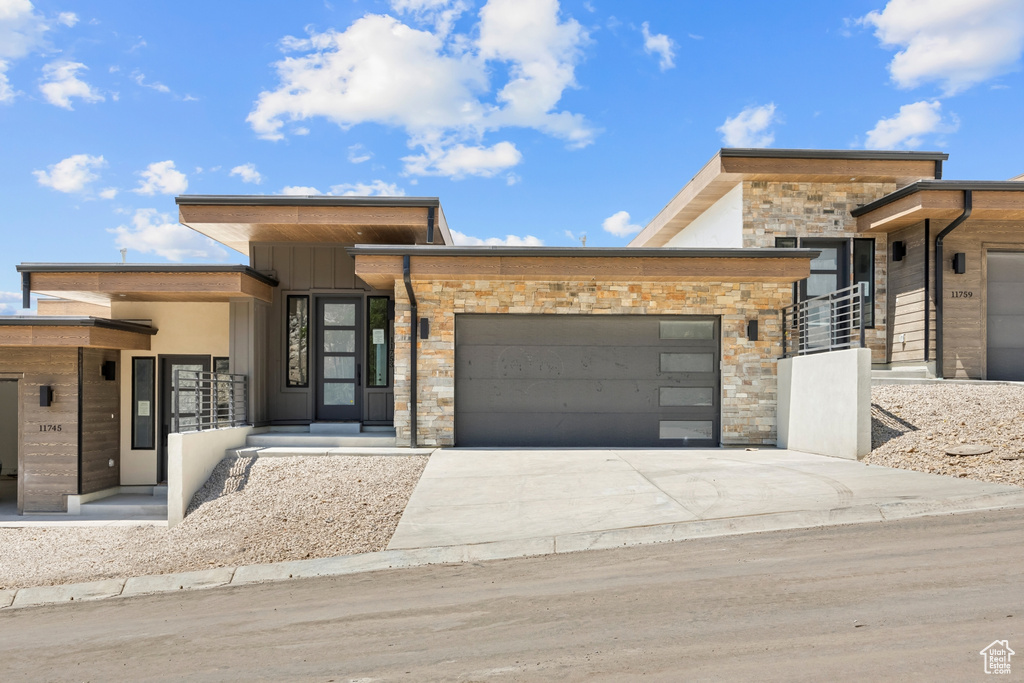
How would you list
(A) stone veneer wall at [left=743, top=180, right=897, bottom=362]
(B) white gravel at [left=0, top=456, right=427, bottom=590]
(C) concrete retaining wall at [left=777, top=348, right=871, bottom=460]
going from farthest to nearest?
(A) stone veneer wall at [left=743, top=180, right=897, bottom=362] → (C) concrete retaining wall at [left=777, top=348, right=871, bottom=460] → (B) white gravel at [left=0, top=456, right=427, bottom=590]

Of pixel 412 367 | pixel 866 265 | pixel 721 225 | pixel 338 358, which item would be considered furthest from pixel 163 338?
pixel 866 265

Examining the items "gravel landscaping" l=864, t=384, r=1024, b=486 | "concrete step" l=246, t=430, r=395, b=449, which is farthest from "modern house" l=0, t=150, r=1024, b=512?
"gravel landscaping" l=864, t=384, r=1024, b=486

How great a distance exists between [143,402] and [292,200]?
5.14 metres

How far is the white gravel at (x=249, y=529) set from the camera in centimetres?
700

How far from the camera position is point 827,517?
6.50 m

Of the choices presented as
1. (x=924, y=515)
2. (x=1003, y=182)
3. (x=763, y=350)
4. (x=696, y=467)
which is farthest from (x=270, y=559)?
(x=1003, y=182)

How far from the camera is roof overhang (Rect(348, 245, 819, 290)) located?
10.3 metres

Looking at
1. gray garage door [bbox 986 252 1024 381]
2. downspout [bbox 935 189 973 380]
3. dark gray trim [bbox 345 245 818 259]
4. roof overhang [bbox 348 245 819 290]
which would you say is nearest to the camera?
dark gray trim [bbox 345 245 818 259]

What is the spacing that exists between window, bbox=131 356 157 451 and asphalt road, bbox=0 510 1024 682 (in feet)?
22.5

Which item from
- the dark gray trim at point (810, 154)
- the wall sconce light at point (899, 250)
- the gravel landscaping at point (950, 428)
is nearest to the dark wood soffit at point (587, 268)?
the gravel landscaping at point (950, 428)

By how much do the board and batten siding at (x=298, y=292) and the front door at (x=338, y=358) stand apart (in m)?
0.14

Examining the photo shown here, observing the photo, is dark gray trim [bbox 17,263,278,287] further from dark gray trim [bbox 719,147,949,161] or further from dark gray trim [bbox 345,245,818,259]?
dark gray trim [bbox 719,147,949,161]

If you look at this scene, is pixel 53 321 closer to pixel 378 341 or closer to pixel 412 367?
pixel 378 341

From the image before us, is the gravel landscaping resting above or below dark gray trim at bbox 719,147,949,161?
below
